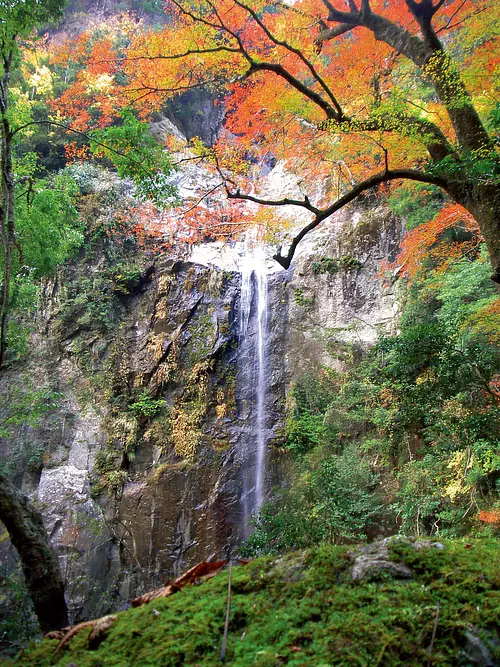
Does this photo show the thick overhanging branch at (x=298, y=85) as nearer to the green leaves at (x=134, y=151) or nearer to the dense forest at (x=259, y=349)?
the dense forest at (x=259, y=349)

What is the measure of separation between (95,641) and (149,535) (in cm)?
888

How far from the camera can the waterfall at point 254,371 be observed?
1015 cm

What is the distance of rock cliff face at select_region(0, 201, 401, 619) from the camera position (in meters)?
9.28

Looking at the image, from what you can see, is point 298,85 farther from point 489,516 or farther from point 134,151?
point 489,516

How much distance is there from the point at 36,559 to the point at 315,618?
324cm

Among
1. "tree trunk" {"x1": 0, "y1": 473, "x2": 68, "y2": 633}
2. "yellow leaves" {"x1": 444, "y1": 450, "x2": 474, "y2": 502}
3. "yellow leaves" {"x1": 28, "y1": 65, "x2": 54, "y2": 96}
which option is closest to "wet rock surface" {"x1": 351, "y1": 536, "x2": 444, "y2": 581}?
"tree trunk" {"x1": 0, "y1": 473, "x2": 68, "y2": 633}

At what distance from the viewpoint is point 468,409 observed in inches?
199

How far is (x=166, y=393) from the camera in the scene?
1125cm

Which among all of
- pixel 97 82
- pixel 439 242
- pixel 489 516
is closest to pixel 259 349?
pixel 439 242

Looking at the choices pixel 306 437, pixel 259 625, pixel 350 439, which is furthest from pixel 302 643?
pixel 306 437

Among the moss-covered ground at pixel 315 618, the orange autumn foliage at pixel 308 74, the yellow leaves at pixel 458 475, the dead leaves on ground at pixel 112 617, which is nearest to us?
the moss-covered ground at pixel 315 618

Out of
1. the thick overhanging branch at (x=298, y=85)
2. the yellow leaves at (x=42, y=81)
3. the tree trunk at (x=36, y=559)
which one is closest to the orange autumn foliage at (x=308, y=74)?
the thick overhanging branch at (x=298, y=85)

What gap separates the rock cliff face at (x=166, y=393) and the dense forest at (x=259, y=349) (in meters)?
0.06

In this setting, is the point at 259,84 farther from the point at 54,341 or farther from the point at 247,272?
the point at 54,341
